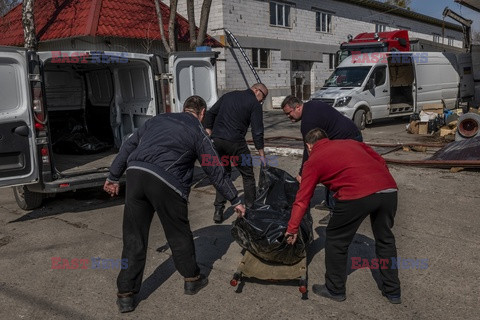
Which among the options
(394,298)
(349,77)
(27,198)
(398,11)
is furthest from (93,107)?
(398,11)

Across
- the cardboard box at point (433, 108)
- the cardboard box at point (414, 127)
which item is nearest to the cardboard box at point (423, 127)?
the cardboard box at point (414, 127)

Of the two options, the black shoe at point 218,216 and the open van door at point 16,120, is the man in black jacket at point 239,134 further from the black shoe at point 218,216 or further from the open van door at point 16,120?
the open van door at point 16,120

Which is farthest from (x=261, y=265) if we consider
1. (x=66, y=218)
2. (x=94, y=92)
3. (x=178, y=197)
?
(x=94, y=92)

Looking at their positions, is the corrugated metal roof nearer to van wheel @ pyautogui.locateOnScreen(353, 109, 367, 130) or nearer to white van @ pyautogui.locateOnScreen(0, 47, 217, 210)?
van wheel @ pyautogui.locateOnScreen(353, 109, 367, 130)

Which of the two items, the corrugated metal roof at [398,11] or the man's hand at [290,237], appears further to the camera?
the corrugated metal roof at [398,11]

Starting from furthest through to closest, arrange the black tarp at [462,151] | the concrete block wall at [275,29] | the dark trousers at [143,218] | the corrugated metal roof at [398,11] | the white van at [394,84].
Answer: the corrugated metal roof at [398,11], the concrete block wall at [275,29], the white van at [394,84], the black tarp at [462,151], the dark trousers at [143,218]

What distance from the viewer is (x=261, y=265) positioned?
414 cm

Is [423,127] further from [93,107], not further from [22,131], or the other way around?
[22,131]

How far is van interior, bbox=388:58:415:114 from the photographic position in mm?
16372

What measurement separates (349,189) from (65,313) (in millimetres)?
2528

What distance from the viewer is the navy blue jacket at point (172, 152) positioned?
3.70m

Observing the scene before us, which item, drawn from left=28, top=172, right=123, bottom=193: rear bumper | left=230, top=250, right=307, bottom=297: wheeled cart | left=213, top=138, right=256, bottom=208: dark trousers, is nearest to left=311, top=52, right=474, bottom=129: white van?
left=213, top=138, right=256, bottom=208: dark trousers

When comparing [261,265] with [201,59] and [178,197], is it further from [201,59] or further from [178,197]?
[201,59]

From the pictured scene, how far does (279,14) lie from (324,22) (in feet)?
14.3
